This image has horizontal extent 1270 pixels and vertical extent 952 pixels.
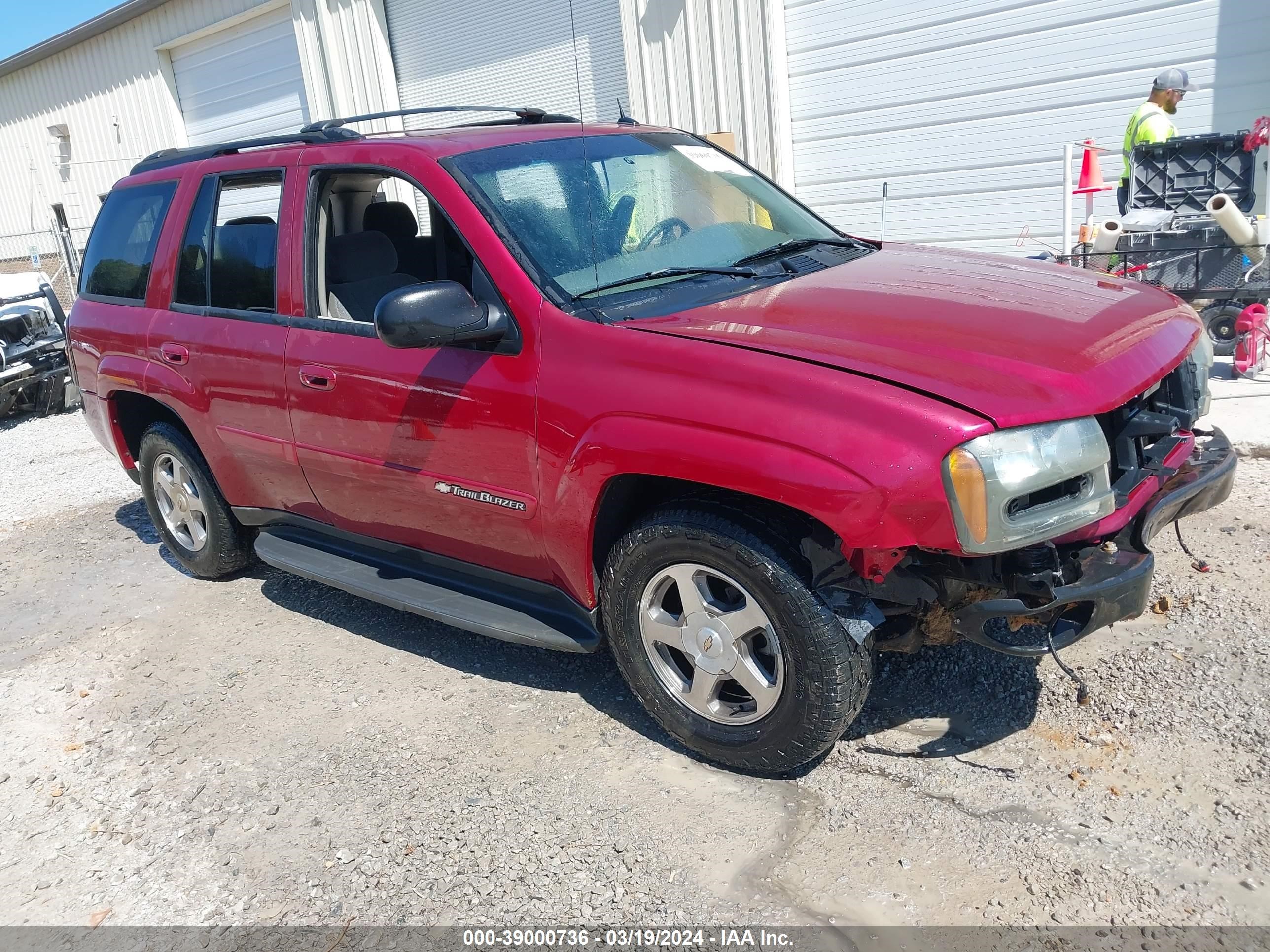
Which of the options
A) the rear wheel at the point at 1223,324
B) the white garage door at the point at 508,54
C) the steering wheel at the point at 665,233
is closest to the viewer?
the steering wheel at the point at 665,233

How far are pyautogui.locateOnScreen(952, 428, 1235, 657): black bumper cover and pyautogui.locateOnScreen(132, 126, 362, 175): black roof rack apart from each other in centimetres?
291

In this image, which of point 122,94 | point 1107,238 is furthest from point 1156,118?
point 122,94

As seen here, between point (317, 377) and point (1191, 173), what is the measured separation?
662 cm

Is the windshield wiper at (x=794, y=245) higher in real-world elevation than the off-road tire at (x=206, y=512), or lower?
higher

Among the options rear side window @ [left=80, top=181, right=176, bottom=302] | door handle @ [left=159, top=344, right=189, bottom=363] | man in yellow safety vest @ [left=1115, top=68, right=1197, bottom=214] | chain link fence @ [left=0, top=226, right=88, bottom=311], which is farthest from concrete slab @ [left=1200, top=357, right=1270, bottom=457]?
chain link fence @ [left=0, top=226, right=88, bottom=311]

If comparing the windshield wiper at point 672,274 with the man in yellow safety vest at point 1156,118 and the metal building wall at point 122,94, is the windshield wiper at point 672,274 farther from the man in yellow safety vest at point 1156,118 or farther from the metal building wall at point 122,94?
the metal building wall at point 122,94

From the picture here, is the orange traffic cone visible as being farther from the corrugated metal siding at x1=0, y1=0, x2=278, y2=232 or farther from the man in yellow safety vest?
the corrugated metal siding at x1=0, y1=0, x2=278, y2=232

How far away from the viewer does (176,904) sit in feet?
9.11

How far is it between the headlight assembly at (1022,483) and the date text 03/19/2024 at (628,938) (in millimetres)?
1083

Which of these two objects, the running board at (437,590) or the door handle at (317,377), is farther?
the door handle at (317,377)

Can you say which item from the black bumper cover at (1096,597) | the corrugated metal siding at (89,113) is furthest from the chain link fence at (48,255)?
the black bumper cover at (1096,597)

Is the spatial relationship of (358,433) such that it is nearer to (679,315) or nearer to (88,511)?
(679,315)

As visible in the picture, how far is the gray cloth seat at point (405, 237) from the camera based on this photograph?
4.29 metres

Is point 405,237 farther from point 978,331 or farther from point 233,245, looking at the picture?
point 978,331
